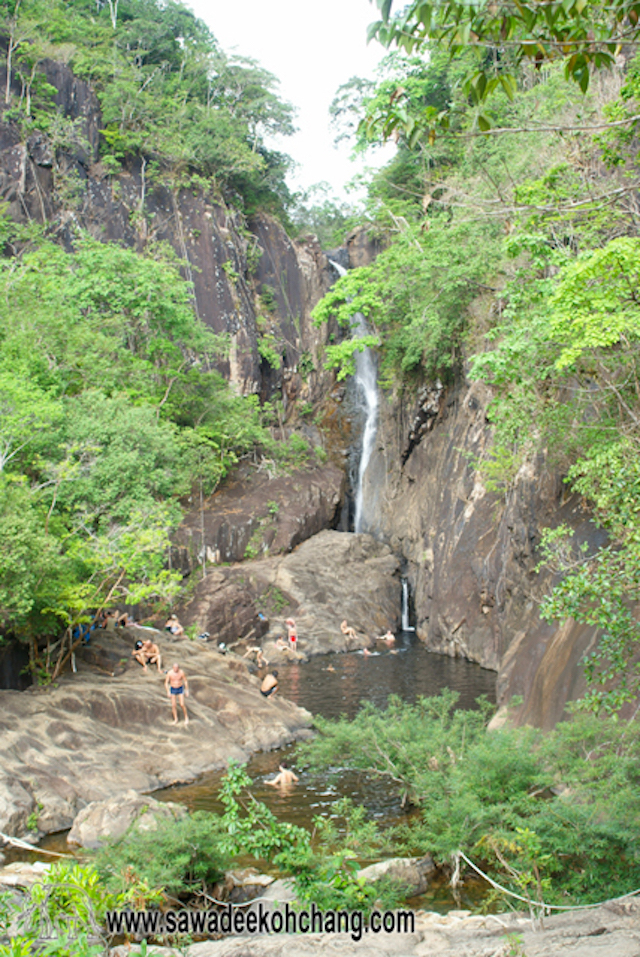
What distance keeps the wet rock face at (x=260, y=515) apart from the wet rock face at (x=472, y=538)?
10.2ft

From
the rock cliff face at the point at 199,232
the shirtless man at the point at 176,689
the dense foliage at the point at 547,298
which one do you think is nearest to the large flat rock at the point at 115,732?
the shirtless man at the point at 176,689

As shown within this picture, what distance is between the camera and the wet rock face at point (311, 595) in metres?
26.5

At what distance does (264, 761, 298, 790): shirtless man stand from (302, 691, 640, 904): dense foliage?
7.15 feet

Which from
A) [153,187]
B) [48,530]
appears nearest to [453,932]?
[48,530]

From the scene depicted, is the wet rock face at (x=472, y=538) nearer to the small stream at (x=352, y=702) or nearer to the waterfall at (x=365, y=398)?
the waterfall at (x=365, y=398)

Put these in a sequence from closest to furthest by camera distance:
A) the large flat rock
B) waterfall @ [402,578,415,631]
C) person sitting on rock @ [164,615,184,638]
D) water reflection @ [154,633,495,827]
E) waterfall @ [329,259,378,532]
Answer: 1. the large flat rock
2. water reflection @ [154,633,495,827]
3. person sitting on rock @ [164,615,184,638]
4. waterfall @ [402,578,415,631]
5. waterfall @ [329,259,378,532]

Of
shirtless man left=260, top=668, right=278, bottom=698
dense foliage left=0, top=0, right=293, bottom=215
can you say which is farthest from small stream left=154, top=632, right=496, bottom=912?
dense foliage left=0, top=0, right=293, bottom=215

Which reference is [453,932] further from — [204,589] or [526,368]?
[204,589]

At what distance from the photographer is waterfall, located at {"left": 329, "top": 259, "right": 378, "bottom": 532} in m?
37.7

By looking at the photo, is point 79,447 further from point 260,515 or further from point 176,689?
point 260,515

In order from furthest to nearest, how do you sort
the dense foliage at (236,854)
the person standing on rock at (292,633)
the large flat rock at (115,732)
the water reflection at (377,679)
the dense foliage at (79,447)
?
the person standing on rock at (292,633) < the water reflection at (377,679) < the dense foliage at (79,447) < the large flat rock at (115,732) < the dense foliage at (236,854)

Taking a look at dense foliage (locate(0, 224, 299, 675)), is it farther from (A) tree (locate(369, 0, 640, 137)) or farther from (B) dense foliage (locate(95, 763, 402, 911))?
(A) tree (locate(369, 0, 640, 137))

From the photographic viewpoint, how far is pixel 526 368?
11953 millimetres

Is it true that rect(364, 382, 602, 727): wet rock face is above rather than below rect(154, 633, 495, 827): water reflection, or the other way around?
above
